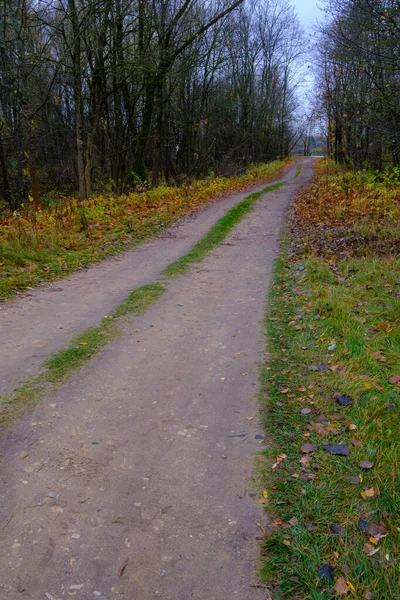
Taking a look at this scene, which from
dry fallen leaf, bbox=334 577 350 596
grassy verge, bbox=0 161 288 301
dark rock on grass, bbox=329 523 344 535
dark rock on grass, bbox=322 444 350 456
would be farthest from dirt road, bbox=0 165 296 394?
dry fallen leaf, bbox=334 577 350 596

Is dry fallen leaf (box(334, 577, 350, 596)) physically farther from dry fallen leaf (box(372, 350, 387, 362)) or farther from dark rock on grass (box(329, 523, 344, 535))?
dry fallen leaf (box(372, 350, 387, 362))

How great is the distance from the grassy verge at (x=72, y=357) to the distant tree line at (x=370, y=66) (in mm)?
8247

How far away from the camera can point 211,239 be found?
1095 cm

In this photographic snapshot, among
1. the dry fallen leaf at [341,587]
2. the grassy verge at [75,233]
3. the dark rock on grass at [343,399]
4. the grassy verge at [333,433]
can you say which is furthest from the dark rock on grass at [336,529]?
the grassy verge at [75,233]

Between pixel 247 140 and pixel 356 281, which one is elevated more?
pixel 247 140

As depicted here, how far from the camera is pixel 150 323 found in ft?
18.6

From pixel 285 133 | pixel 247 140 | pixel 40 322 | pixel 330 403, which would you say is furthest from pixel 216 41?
pixel 285 133

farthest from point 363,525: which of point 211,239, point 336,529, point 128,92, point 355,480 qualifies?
point 128,92

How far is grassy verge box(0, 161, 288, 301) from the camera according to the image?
26.1 feet

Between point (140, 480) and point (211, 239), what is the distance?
8581 mm

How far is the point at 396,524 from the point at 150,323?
384 centimetres

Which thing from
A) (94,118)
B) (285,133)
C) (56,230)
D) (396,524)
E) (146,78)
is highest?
(285,133)

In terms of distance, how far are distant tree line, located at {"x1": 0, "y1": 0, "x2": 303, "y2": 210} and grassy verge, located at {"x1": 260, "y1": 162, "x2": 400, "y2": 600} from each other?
11179mm

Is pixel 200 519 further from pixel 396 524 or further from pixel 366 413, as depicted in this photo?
pixel 366 413
